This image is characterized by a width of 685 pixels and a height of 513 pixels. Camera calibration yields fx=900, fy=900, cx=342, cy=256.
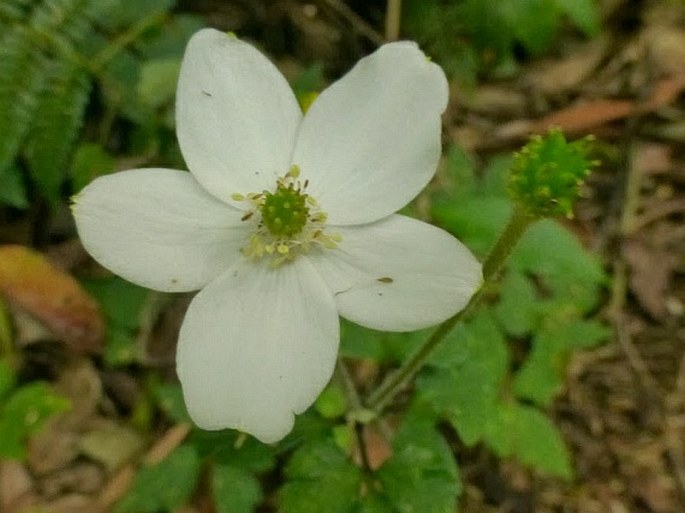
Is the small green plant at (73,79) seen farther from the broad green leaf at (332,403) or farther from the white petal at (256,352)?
the white petal at (256,352)

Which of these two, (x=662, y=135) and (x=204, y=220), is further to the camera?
(x=662, y=135)

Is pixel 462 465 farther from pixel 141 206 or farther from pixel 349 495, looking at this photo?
pixel 141 206

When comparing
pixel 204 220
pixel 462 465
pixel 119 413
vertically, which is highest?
pixel 204 220

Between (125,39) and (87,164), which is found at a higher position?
(125,39)

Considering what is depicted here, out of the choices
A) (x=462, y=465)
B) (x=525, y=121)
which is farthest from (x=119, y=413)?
(x=525, y=121)

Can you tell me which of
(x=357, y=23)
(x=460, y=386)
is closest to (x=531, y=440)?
(x=460, y=386)

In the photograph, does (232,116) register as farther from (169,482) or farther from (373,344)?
(169,482)

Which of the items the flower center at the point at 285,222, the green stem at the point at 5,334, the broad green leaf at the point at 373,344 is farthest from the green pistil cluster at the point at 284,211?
the green stem at the point at 5,334
